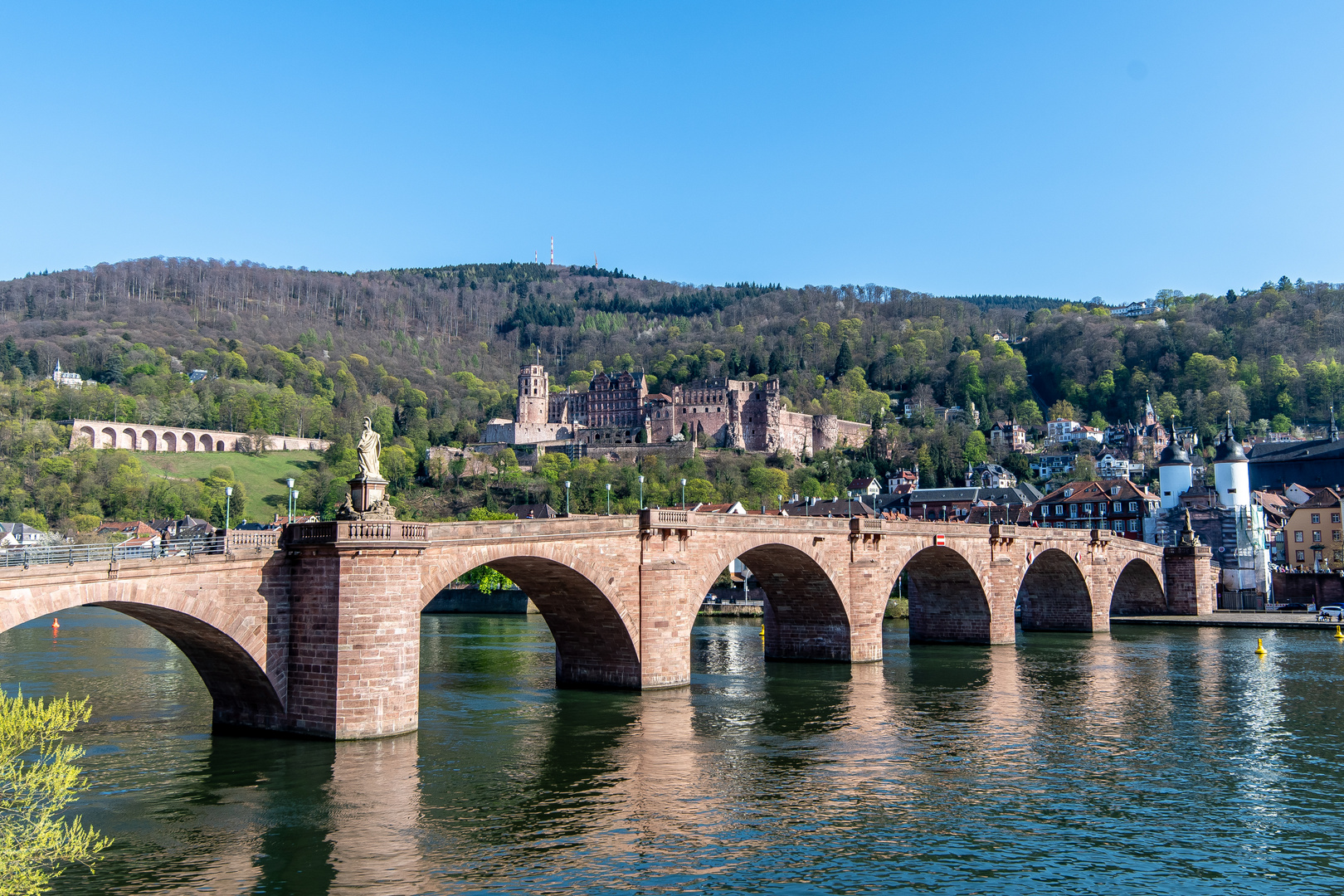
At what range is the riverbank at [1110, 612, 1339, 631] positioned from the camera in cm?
6681

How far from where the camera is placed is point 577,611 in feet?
122

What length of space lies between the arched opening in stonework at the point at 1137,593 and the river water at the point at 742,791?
33.1 m

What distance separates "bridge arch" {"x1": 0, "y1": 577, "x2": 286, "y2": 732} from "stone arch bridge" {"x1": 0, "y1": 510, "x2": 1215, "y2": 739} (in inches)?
1.6

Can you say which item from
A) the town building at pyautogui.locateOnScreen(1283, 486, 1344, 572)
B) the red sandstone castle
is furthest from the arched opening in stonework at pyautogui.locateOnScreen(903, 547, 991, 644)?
the red sandstone castle

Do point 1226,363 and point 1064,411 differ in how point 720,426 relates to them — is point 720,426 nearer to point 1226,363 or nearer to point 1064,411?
point 1064,411

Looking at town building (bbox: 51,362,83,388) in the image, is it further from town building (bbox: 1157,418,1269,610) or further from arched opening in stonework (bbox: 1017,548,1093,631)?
town building (bbox: 1157,418,1269,610)

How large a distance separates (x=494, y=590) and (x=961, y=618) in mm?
45951

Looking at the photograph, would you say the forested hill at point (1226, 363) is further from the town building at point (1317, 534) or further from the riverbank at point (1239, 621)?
the riverbank at point (1239, 621)

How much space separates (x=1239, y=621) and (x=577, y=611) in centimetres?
5028

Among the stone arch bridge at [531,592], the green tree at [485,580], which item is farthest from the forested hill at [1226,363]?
the stone arch bridge at [531,592]

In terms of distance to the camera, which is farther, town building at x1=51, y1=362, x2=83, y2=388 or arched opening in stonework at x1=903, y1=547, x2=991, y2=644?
town building at x1=51, y1=362, x2=83, y2=388

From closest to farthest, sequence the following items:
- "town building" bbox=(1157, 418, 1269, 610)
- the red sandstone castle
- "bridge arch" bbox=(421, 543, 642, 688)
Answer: "bridge arch" bbox=(421, 543, 642, 688), "town building" bbox=(1157, 418, 1269, 610), the red sandstone castle

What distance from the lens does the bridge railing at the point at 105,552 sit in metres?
23.7

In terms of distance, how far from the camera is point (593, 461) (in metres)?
160
